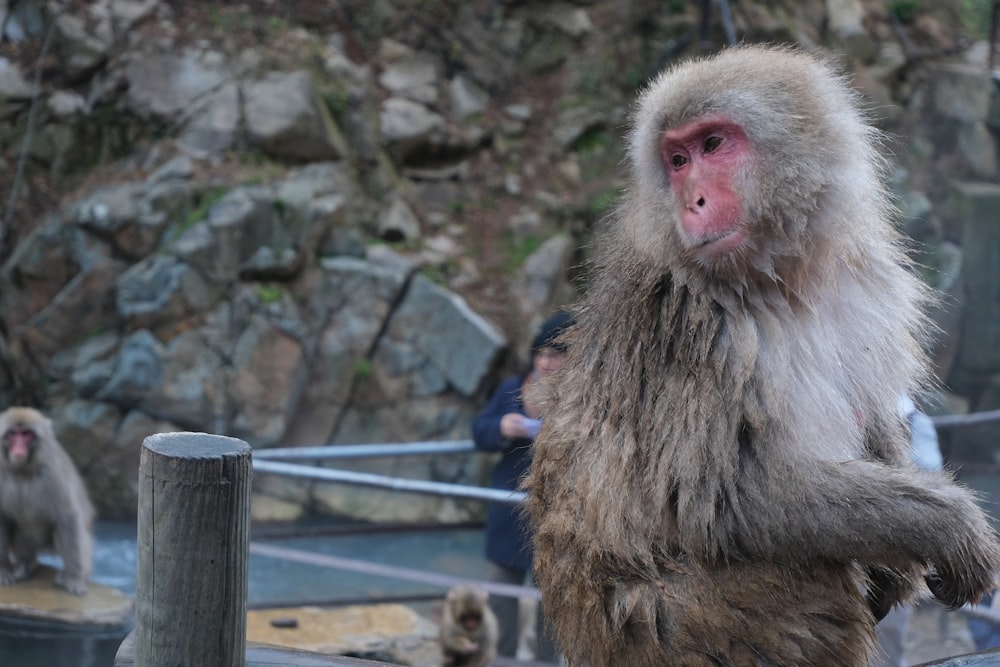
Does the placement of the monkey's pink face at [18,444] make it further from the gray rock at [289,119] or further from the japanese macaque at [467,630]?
the gray rock at [289,119]

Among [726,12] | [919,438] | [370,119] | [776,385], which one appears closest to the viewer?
[776,385]

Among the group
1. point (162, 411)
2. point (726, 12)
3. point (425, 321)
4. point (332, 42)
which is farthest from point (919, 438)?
point (332, 42)

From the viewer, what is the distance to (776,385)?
1.87 meters

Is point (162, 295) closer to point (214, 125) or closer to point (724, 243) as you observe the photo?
point (214, 125)

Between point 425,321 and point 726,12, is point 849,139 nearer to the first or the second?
point 726,12

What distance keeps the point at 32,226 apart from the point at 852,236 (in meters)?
7.88

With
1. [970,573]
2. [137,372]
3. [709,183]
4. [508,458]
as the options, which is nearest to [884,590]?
[970,573]

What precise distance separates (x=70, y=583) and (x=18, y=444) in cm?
86

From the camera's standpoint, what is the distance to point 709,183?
197 cm

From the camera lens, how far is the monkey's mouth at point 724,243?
1919 mm

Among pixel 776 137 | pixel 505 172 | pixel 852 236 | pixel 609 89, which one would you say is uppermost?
pixel 609 89

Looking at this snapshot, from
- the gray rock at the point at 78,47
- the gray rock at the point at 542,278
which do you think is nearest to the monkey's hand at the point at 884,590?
the gray rock at the point at 542,278

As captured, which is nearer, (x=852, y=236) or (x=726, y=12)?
(x=852, y=236)

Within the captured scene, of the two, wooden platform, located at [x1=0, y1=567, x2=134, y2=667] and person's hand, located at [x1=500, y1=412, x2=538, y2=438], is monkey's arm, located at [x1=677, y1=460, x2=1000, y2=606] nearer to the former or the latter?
person's hand, located at [x1=500, y1=412, x2=538, y2=438]
